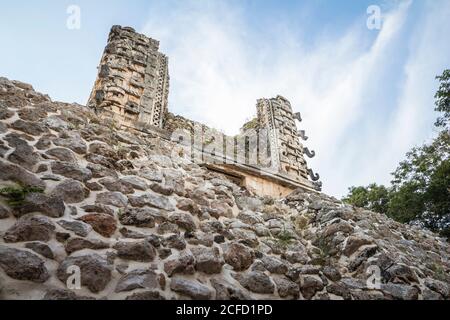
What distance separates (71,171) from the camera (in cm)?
→ 305

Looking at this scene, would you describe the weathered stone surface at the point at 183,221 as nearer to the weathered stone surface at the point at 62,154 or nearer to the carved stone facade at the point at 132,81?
the weathered stone surface at the point at 62,154

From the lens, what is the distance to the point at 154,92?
277 inches

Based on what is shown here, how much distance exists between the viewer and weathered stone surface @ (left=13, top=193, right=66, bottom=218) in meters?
2.37

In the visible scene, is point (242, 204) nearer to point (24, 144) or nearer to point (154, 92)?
point (24, 144)

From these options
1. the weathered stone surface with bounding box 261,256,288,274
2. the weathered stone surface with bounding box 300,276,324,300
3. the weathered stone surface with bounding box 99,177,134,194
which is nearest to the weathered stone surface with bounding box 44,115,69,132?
the weathered stone surface with bounding box 99,177,134,194

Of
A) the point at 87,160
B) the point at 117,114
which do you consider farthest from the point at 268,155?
the point at 87,160

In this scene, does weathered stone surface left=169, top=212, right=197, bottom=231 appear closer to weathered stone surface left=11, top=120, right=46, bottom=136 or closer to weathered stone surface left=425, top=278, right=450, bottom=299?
weathered stone surface left=11, top=120, right=46, bottom=136

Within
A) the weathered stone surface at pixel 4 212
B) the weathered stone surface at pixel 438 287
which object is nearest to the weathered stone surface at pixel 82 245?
the weathered stone surface at pixel 4 212

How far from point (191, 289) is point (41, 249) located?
1.04 m

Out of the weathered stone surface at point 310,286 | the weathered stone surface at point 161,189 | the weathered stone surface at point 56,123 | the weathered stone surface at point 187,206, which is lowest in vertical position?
the weathered stone surface at point 310,286

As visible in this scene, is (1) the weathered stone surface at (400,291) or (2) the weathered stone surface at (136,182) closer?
(1) the weathered stone surface at (400,291)

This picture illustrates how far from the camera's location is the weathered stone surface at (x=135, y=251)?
7.95ft

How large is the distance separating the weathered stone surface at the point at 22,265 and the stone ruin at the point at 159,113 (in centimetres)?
382
